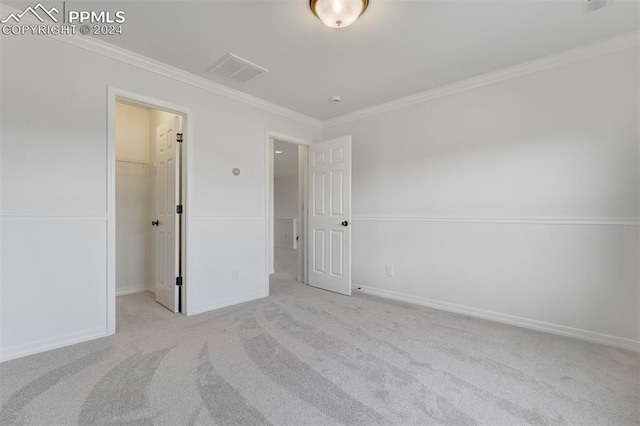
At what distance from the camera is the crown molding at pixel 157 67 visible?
7.68 feet

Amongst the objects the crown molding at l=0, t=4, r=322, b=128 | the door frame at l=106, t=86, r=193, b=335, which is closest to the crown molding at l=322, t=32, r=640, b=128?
the crown molding at l=0, t=4, r=322, b=128

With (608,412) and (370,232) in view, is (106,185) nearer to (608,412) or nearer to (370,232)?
(370,232)

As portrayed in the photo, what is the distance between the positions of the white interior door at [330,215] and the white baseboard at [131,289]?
7.48ft

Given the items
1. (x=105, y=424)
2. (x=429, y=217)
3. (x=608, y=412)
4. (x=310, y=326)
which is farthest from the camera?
(x=429, y=217)

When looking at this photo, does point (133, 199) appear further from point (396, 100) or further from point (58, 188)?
point (396, 100)

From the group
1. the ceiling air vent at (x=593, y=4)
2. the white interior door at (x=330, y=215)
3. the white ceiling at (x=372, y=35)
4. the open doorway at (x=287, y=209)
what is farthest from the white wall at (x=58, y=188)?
the ceiling air vent at (x=593, y=4)

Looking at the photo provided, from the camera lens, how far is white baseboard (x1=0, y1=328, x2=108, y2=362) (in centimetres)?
207

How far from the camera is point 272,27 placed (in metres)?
2.21

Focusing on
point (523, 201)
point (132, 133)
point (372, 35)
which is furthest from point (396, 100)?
point (132, 133)

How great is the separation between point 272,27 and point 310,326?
251 cm

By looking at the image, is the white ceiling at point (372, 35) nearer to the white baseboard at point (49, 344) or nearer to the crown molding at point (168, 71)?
the crown molding at point (168, 71)

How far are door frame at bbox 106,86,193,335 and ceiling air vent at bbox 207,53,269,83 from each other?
0.53m

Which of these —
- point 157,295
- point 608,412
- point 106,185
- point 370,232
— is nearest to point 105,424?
point 106,185

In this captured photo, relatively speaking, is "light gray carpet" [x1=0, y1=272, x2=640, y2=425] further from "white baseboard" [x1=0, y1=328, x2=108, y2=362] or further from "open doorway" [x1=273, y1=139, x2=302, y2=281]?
"open doorway" [x1=273, y1=139, x2=302, y2=281]
